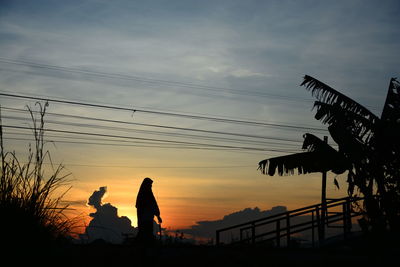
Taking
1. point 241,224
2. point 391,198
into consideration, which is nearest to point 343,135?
point 391,198

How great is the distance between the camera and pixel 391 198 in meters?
15.3

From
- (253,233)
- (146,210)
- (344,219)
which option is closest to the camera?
(146,210)

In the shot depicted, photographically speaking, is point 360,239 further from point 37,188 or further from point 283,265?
point 37,188

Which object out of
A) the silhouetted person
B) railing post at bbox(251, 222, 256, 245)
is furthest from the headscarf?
railing post at bbox(251, 222, 256, 245)

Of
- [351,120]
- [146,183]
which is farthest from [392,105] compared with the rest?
[146,183]

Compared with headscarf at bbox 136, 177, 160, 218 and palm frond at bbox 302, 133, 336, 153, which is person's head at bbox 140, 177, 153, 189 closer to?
headscarf at bbox 136, 177, 160, 218

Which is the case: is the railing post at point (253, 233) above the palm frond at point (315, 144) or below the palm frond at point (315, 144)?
below

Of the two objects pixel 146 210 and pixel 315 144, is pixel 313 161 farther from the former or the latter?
pixel 146 210

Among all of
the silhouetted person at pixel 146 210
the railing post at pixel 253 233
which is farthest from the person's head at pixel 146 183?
the railing post at pixel 253 233

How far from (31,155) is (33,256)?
158cm

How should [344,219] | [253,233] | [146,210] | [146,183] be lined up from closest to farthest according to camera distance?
[146,210] < [146,183] < [344,219] < [253,233]

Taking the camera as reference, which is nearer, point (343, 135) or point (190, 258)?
point (190, 258)

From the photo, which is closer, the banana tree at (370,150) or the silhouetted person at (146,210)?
the silhouetted person at (146,210)

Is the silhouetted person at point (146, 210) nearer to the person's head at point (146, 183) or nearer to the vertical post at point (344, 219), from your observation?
the person's head at point (146, 183)
